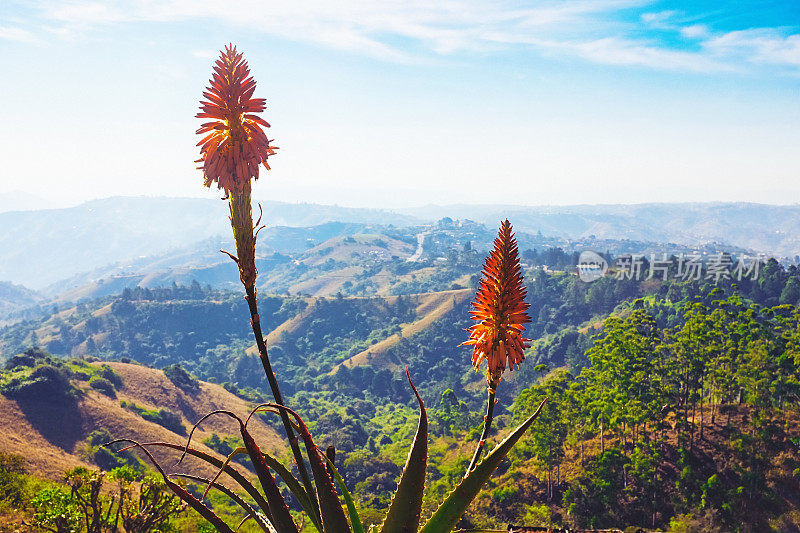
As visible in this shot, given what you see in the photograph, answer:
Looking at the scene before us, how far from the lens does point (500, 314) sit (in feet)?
9.68

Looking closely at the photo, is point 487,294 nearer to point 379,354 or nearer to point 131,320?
point 379,354

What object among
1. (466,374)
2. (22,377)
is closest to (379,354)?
(466,374)

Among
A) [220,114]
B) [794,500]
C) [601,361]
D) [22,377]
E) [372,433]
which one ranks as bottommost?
[372,433]

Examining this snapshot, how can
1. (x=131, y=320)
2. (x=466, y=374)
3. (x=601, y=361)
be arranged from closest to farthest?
(x=601, y=361)
(x=466, y=374)
(x=131, y=320)

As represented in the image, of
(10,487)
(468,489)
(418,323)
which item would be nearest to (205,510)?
(468,489)

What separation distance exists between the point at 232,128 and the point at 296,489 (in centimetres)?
201

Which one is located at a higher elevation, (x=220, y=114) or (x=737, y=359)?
(x=220, y=114)

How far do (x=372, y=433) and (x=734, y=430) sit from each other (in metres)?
56.4

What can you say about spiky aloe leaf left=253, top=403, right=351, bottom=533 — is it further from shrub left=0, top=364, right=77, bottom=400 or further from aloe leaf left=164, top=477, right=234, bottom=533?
shrub left=0, top=364, right=77, bottom=400

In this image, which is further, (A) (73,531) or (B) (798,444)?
(B) (798,444)

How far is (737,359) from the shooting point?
103ft

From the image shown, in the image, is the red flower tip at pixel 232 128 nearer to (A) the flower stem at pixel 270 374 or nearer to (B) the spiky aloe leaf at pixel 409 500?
(A) the flower stem at pixel 270 374

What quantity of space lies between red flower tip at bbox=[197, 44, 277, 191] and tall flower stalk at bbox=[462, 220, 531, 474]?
51.3 inches

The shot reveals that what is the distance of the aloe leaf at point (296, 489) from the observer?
116 inches
